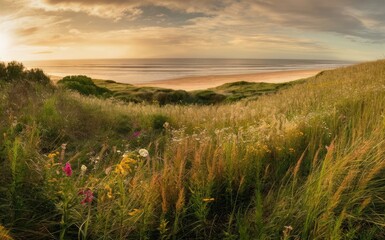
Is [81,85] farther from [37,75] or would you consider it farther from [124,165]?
[124,165]

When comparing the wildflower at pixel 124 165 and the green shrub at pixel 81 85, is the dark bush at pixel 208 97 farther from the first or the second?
the wildflower at pixel 124 165

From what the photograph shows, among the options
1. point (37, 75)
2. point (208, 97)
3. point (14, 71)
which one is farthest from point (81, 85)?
point (208, 97)

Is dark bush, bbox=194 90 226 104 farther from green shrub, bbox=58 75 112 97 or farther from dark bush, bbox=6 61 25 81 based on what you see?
dark bush, bbox=6 61 25 81

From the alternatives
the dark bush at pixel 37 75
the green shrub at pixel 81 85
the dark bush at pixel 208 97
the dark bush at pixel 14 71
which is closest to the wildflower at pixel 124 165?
the dark bush at pixel 37 75

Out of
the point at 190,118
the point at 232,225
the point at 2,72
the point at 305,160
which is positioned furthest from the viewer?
the point at 2,72

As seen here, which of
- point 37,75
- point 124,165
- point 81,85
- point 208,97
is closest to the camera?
point 124,165

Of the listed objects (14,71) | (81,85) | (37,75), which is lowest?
(81,85)

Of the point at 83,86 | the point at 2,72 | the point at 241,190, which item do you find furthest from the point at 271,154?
the point at 83,86

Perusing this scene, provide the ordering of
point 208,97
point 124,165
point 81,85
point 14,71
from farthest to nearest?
point 208,97 → point 81,85 → point 14,71 → point 124,165

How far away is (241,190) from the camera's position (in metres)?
3.53

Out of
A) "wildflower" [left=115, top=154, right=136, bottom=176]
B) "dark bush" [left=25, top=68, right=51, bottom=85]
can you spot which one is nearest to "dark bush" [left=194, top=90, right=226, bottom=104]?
"dark bush" [left=25, top=68, right=51, bottom=85]

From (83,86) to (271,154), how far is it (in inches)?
913

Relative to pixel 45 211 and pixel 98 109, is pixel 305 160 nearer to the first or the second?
pixel 45 211

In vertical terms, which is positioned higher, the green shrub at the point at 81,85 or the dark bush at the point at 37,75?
the dark bush at the point at 37,75
